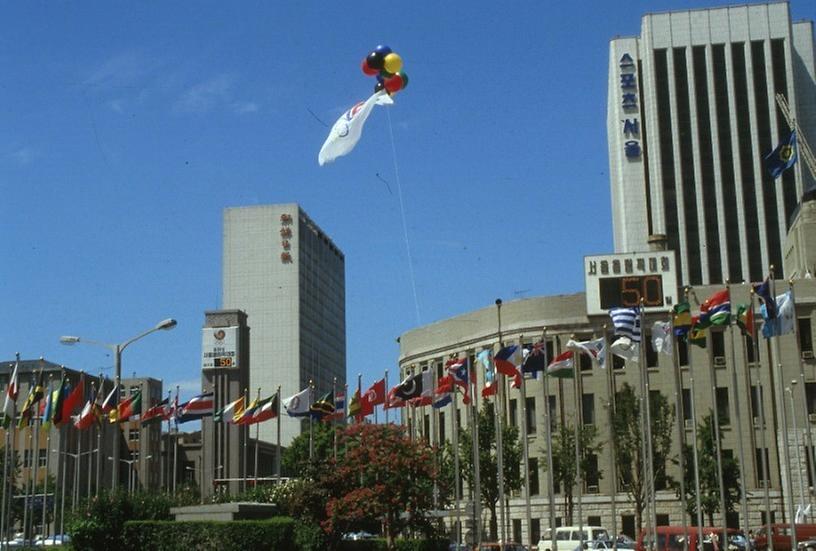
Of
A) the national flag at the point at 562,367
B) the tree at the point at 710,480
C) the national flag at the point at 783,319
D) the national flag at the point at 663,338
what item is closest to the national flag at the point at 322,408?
the national flag at the point at 562,367

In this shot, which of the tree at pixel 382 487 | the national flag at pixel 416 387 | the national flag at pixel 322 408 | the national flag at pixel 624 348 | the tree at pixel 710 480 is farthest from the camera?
the tree at pixel 710 480

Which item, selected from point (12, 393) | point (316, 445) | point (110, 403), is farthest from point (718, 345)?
point (12, 393)

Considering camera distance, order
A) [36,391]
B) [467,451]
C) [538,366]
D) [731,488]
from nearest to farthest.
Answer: [538,366]
[36,391]
[731,488]
[467,451]

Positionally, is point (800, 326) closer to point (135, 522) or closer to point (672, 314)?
point (672, 314)

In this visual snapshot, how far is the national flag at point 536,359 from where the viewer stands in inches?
2067

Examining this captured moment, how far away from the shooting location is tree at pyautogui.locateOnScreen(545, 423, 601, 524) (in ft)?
250

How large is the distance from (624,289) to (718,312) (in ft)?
124

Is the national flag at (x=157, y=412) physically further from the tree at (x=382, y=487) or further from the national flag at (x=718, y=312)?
the national flag at (x=718, y=312)

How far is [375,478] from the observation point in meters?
55.8

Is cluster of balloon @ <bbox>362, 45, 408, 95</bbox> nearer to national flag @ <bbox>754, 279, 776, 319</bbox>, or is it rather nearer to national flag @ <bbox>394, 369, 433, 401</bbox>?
national flag @ <bbox>754, 279, 776, 319</bbox>

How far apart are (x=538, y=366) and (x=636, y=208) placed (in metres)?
85.7

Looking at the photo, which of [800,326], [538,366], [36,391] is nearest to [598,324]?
[800,326]

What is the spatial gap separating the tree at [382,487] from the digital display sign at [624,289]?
99.2ft

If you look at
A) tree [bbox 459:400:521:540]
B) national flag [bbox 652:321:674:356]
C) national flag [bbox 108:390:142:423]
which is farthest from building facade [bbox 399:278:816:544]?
national flag [bbox 652:321:674:356]
